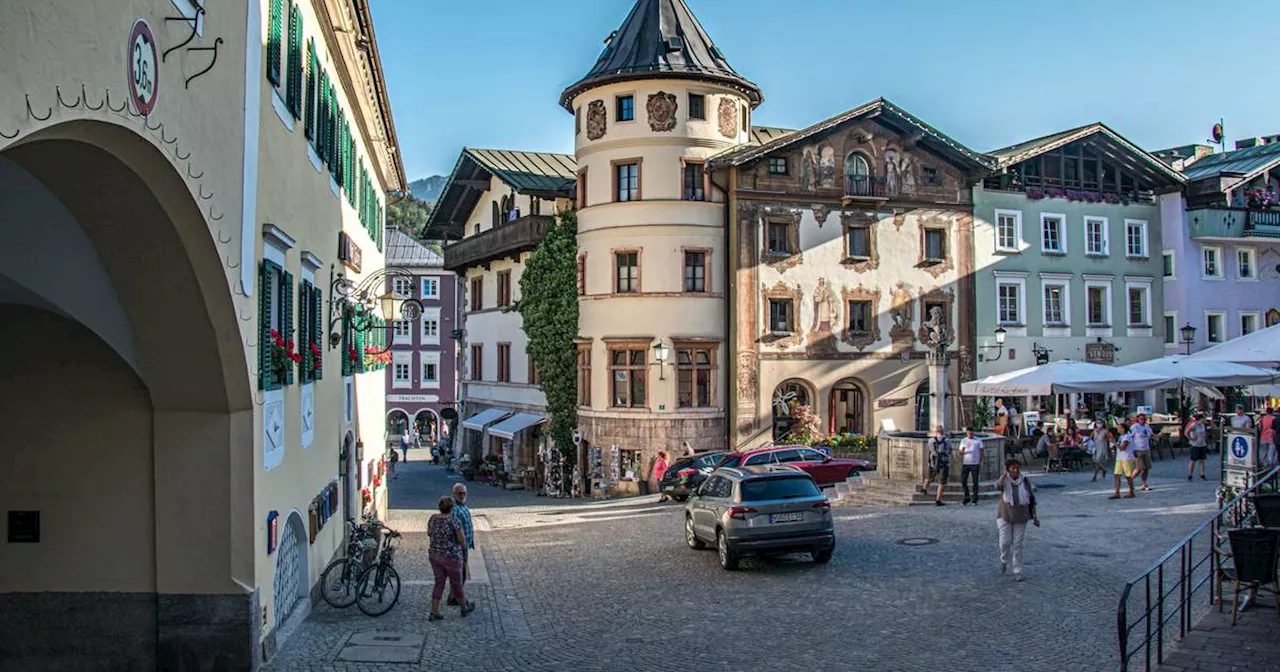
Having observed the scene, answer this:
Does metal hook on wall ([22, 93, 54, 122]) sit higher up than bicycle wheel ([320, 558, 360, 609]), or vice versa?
metal hook on wall ([22, 93, 54, 122])

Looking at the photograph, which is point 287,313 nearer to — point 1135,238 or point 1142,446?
point 1142,446

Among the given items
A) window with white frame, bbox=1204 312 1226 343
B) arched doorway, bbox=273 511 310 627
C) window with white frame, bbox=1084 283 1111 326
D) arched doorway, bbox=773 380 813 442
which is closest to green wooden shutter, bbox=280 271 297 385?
arched doorway, bbox=273 511 310 627

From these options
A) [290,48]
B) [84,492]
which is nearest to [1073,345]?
[290,48]

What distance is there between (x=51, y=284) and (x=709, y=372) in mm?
29659

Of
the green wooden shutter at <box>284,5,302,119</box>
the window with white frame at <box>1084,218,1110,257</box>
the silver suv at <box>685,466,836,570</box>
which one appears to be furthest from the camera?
the window with white frame at <box>1084,218,1110,257</box>

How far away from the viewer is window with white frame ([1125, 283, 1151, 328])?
44.0 m

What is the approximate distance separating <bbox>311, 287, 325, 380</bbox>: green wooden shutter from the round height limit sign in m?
9.00

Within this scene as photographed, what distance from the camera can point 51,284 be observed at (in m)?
8.80

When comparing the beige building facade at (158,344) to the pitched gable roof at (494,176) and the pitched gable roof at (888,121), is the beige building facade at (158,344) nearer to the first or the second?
the pitched gable roof at (888,121)

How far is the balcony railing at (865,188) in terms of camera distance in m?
38.8

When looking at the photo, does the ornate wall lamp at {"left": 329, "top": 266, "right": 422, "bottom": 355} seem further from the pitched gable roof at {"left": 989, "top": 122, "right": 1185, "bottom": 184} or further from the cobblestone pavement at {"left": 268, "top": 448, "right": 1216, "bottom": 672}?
the pitched gable roof at {"left": 989, "top": 122, "right": 1185, "bottom": 184}

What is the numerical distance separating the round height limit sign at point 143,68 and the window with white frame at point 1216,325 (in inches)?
1810

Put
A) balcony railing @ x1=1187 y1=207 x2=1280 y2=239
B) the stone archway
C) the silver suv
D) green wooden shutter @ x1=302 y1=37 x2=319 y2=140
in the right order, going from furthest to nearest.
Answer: balcony railing @ x1=1187 y1=207 x2=1280 y2=239 < the silver suv < green wooden shutter @ x1=302 y1=37 x2=319 y2=140 < the stone archway

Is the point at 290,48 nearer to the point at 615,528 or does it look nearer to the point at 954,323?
the point at 615,528
